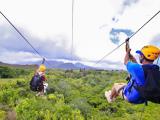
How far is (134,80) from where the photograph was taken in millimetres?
6352

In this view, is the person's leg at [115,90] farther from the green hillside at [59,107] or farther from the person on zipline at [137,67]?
the green hillside at [59,107]

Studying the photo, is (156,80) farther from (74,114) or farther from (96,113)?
(96,113)

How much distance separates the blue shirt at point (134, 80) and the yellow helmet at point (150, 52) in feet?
0.71

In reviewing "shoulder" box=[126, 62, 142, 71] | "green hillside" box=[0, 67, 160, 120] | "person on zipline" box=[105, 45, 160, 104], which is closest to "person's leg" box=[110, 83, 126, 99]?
"person on zipline" box=[105, 45, 160, 104]

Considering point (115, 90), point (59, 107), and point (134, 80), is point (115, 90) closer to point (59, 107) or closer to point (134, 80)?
point (134, 80)

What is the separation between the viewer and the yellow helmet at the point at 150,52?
6.04m

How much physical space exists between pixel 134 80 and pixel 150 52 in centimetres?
59

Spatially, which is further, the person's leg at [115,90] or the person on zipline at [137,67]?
the person's leg at [115,90]

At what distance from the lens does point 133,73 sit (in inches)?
244

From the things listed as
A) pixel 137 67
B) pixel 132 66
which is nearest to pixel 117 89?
pixel 132 66

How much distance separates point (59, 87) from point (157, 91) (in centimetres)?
4854

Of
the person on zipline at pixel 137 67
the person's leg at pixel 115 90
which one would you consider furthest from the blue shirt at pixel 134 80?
the person's leg at pixel 115 90

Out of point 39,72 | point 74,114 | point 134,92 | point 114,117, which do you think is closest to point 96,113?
point 114,117

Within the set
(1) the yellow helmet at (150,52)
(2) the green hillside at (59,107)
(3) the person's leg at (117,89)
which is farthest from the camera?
(2) the green hillside at (59,107)
